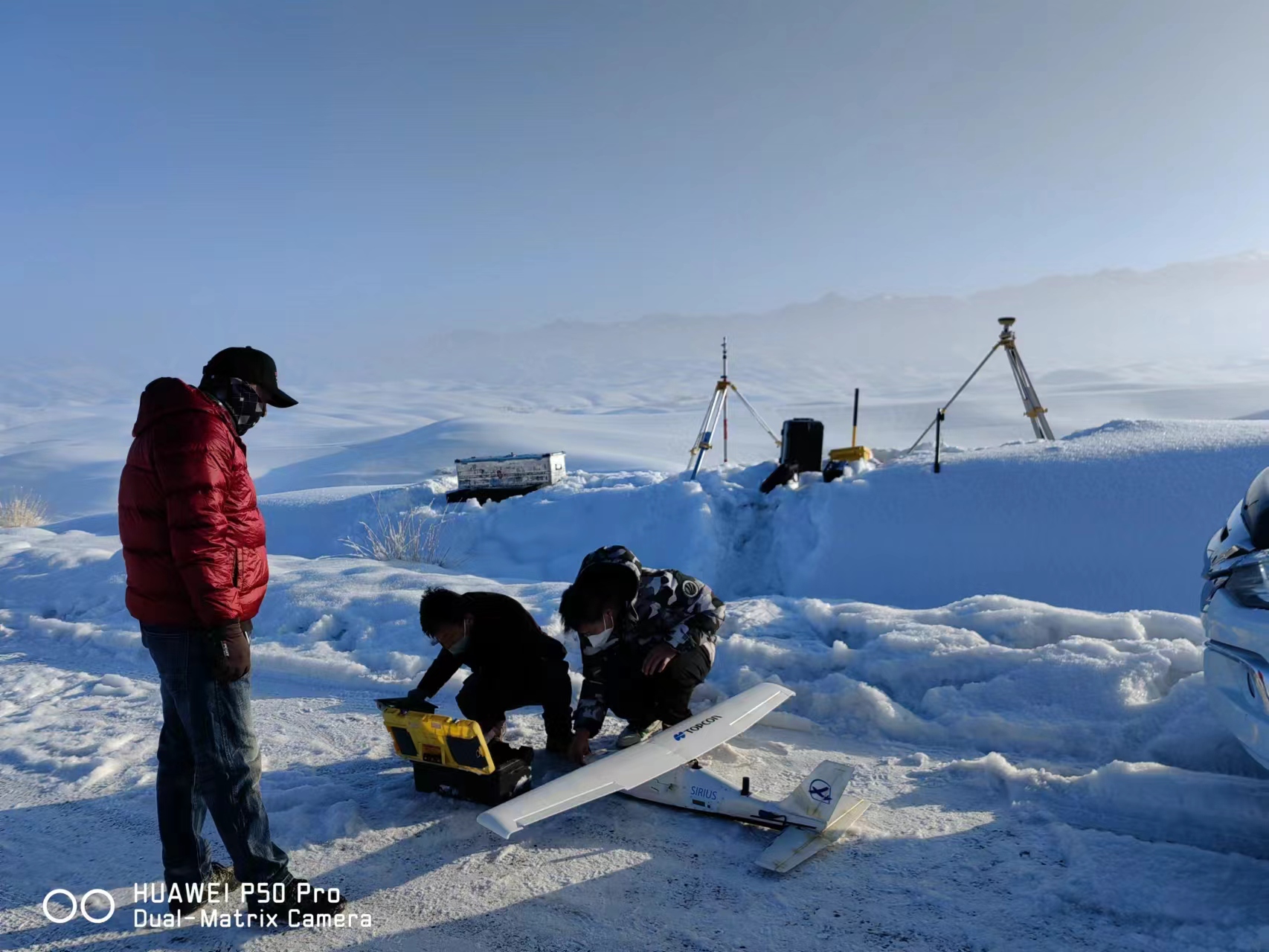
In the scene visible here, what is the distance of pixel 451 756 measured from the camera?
11.5 feet

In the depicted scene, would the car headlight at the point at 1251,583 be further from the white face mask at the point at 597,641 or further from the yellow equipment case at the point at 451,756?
the yellow equipment case at the point at 451,756

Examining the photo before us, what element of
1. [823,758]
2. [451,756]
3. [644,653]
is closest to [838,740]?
[823,758]

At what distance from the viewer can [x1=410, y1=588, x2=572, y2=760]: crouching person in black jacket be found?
13.2ft

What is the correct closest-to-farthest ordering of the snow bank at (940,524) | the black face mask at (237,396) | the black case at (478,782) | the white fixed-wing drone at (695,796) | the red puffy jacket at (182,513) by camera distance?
the red puffy jacket at (182,513) → the black face mask at (237,396) → the white fixed-wing drone at (695,796) → the black case at (478,782) → the snow bank at (940,524)

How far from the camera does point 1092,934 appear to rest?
8.56 ft

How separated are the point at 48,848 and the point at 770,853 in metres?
2.93

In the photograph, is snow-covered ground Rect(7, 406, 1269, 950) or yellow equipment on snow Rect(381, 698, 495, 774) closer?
snow-covered ground Rect(7, 406, 1269, 950)

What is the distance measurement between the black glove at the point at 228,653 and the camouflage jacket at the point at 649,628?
169 cm

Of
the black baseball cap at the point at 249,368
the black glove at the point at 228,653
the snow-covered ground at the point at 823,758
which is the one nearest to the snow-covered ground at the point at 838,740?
the snow-covered ground at the point at 823,758

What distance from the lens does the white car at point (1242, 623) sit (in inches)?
100

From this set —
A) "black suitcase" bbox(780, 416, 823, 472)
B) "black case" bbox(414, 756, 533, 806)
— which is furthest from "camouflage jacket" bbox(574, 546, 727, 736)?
"black suitcase" bbox(780, 416, 823, 472)

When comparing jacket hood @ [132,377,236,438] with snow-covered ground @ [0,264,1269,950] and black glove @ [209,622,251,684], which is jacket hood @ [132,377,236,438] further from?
snow-covered ground @ [0,264,1269,950]

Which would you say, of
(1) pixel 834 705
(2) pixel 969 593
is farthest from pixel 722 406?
(1) pixel 834 705

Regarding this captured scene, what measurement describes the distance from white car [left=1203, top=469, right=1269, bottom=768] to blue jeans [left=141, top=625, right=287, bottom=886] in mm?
3193
